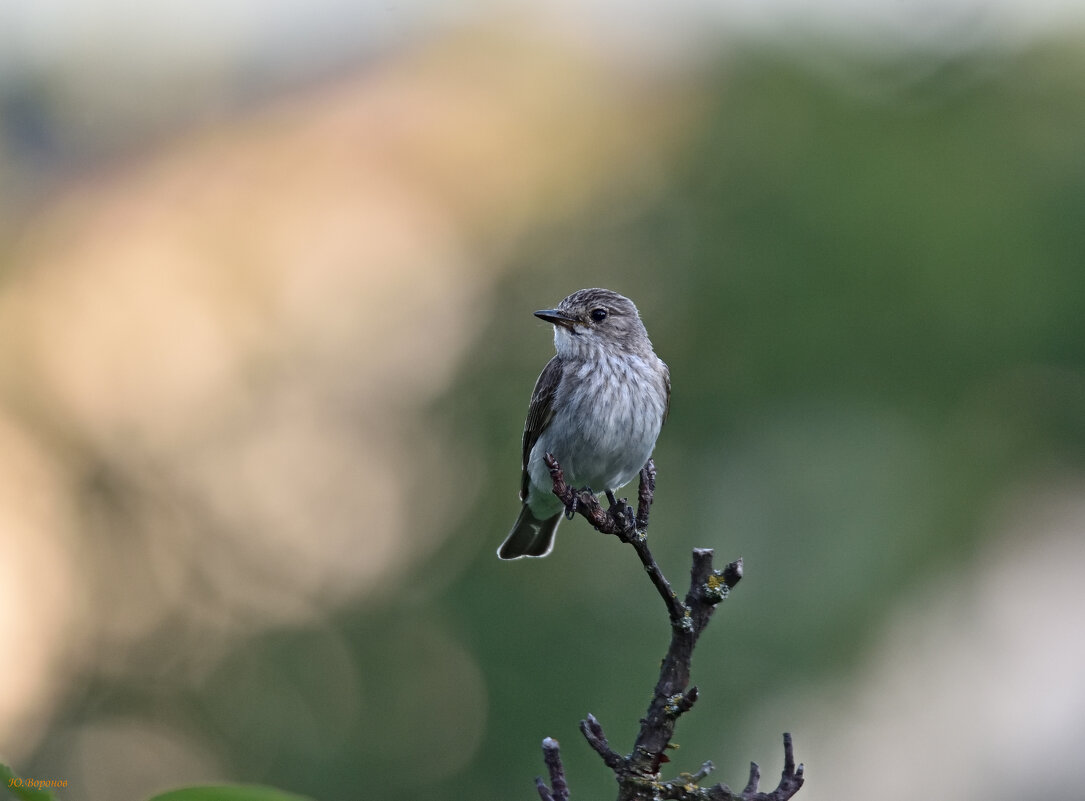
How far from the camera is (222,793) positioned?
1834 mm

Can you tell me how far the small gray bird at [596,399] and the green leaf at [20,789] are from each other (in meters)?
4.47

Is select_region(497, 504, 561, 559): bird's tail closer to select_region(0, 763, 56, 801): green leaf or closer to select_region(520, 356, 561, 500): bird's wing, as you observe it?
select_region(520, 356, 561, 500): bird's wing

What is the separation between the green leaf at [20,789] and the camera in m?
1.91

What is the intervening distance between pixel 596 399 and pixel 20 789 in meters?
4.58

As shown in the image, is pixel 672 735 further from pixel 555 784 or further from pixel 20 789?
pixel 20 789

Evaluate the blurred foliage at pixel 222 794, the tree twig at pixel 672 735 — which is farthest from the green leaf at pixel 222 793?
the tree twig at pixel 672 735

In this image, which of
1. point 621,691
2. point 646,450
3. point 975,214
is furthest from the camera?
point 975,214

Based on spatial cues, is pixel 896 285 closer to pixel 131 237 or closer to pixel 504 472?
pixel 504 472

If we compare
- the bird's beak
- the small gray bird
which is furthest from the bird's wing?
the bird's beak

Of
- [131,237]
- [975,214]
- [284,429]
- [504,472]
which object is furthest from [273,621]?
[975,214]

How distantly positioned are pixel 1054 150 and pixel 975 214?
6.85ft

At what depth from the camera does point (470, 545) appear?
14430 mm

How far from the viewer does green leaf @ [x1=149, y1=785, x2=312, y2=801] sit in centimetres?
179

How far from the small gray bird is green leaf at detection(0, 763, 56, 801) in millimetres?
4471
